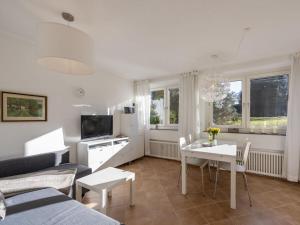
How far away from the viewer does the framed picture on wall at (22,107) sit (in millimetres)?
2420

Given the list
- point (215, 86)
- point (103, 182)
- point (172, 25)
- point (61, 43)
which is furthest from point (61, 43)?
point (215, 86)

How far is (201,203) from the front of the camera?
2.39 meters

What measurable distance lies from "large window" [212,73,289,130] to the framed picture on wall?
375 centimetres

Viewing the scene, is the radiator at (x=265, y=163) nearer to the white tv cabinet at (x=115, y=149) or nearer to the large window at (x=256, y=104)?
the large window at (x=256, y=104)

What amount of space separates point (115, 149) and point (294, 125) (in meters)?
3.57

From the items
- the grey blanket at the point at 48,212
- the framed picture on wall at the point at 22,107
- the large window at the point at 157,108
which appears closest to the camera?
the grey blanket at the point at 48,212

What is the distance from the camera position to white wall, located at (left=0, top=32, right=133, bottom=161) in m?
2.45

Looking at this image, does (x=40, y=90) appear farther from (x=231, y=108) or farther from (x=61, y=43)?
(x=231, y=108)

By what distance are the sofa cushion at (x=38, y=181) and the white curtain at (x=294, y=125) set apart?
3714 millimetres

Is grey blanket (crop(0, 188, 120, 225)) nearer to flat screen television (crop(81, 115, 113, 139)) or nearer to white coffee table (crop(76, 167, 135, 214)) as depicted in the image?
white coffee table (crop(76, 167, 135, 214))

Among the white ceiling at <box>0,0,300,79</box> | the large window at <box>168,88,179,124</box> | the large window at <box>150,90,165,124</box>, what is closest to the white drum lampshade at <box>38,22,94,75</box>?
the white ceiling at <box>0,0,300,79</box>

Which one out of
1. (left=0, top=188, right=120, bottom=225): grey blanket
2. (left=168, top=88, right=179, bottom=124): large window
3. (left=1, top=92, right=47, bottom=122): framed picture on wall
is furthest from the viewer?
(left=168, top=88, right=179, bottom=124): large window

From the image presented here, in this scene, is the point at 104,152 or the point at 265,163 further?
the point at 104,152

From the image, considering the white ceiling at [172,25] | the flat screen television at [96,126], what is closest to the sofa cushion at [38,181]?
the flat screen television at [96,126]
